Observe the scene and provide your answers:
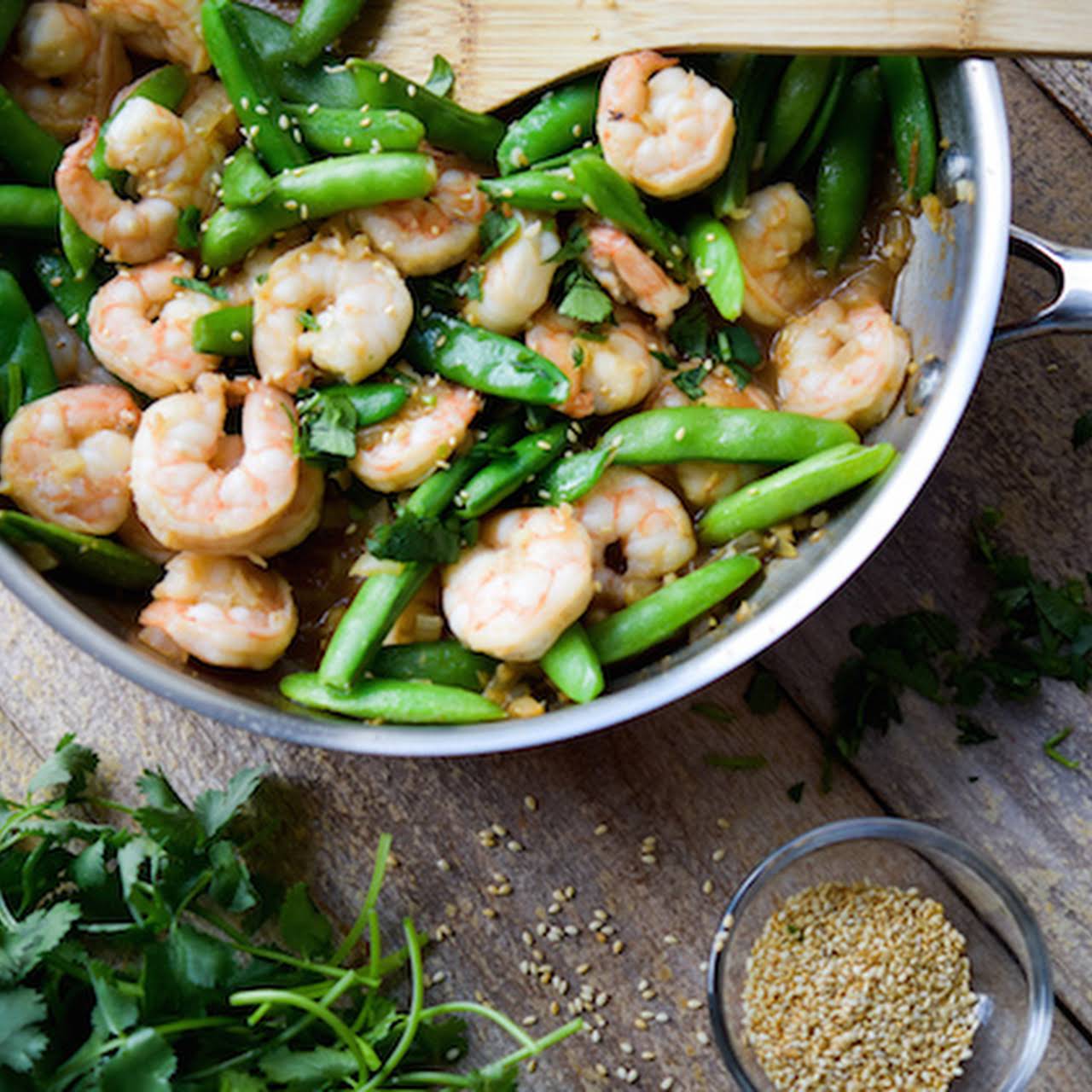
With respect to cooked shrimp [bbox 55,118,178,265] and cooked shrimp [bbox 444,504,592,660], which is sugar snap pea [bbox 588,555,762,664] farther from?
cooked shrimp [bbox 55,118,178,265]

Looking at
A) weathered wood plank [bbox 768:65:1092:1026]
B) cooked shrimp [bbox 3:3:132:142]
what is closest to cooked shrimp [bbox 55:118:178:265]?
cooked shrimp [bbox 3:3:132:142]

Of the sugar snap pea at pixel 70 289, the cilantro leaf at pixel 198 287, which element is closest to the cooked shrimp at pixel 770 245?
the cilantro leaf at pixel 198 287

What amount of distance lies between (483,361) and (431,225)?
0.23 metres

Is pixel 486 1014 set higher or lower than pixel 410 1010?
higher

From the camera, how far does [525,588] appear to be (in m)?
2.01

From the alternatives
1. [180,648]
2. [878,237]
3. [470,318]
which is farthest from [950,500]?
[180,648]

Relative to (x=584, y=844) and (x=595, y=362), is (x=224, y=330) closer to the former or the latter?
(x=595, y=362)

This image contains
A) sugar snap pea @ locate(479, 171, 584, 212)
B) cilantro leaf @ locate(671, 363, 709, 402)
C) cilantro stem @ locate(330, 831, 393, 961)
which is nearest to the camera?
sugar snap pea @ locate(479, 171, 584, 212)

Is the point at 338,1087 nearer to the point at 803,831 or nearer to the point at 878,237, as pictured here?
the point at 803,831

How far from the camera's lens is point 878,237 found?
2.28 meters

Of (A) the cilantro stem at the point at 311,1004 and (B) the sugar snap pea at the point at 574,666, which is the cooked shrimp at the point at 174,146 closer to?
(B) the sugar snap pea at the point at 574,666

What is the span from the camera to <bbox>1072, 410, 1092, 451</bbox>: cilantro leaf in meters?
2.50

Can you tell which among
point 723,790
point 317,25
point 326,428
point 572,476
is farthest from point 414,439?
point 723,790

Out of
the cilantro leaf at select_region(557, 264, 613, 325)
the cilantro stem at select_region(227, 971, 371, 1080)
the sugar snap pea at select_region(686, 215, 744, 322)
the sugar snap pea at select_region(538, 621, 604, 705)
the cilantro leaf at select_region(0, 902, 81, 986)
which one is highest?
the sugar snap pea at select_region(686, 215, 744, 322)
